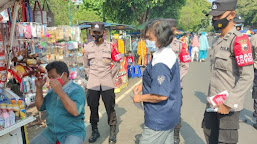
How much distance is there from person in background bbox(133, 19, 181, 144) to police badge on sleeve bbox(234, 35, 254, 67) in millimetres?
578

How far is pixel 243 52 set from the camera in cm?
202

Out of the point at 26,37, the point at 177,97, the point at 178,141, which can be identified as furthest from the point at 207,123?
the point at 26,37

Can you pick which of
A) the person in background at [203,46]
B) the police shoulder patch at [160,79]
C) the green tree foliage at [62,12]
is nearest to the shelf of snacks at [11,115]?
the police shoulder patch at [160,79]

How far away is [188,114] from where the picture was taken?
4996mm

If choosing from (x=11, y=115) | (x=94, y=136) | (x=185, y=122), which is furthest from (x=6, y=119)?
(x=185, y=122)

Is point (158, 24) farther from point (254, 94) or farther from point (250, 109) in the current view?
point (250, 109)

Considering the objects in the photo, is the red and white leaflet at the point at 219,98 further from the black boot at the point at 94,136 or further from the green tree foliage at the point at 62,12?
the green tree foliage at the point at 62,12

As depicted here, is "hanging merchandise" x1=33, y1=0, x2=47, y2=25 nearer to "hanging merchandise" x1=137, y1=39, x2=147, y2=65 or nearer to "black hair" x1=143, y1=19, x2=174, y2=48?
"black hair" x1=143, y1=19, x2=174, y2=48

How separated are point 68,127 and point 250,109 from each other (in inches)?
180

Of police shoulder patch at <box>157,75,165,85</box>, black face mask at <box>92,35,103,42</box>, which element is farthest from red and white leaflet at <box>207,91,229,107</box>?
black face mask at <box>92,35,103,42</box>

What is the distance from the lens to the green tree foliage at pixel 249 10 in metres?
44.7

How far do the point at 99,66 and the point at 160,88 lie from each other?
1.97m

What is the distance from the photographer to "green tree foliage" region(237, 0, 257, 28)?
147 feet

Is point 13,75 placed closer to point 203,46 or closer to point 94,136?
point 94,136
